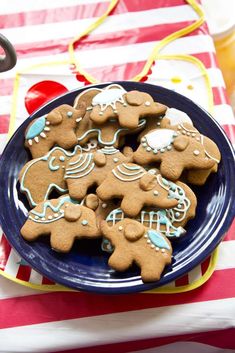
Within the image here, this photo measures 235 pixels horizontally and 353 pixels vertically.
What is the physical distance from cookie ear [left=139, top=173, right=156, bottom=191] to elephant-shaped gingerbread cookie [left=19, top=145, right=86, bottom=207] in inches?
5.8

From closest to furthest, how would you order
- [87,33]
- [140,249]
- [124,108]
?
[140,249] → [124,108] → [87,33]

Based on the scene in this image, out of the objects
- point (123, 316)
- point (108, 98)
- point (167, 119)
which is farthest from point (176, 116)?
point (123, 316)

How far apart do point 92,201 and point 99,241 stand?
0.23 feet

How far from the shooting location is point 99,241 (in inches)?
32.9

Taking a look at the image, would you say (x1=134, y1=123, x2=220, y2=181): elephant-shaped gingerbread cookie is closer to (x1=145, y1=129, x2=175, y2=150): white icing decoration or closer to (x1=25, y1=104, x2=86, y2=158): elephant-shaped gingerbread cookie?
(x1=145, y1=129, x2=175, y2=150): white icing decoration

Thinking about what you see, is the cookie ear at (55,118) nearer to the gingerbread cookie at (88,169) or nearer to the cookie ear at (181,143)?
the gingerbread cookie at (88,169)

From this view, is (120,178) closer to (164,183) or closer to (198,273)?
(164,183)

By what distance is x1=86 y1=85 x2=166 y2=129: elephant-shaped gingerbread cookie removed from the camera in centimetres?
88

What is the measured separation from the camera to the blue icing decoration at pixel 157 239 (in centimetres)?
77

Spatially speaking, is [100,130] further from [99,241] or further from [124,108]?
[99,241]

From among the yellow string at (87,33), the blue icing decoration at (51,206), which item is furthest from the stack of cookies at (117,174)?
the yellow string at (87,33)

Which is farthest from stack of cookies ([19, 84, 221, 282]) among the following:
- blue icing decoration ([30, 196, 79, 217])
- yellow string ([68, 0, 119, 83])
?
yellow string ([68, 0, 119, 83])

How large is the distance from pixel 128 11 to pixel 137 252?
Result: 67 centimetres

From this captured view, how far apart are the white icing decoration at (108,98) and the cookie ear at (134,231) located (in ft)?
0.76
